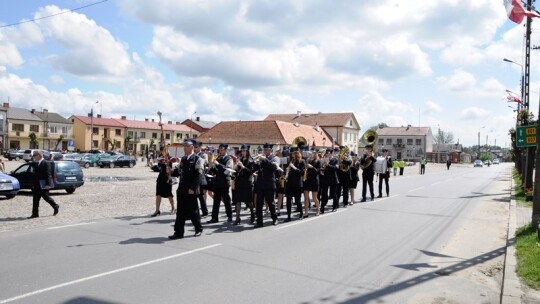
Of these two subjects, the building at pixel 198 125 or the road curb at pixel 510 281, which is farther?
the building at pixel 198 125

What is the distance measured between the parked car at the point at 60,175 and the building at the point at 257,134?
39721 millimetres

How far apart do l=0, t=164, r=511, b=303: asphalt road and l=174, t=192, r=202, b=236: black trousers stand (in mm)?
327

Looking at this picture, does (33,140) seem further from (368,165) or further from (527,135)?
(527,135)

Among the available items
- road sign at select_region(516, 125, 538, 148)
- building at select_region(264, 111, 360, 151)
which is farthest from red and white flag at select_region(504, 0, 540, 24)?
building at select_region(264, 111, 360, 151)

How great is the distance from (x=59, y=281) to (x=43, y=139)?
8684 centimetres

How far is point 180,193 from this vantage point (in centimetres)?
Result: 905

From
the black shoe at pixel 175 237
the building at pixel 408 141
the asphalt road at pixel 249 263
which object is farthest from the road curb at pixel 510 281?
the building at pixel 408 141

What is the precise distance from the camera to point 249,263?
277 inches

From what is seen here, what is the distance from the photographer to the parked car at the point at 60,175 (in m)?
17.3

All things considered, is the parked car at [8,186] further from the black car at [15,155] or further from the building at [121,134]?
the building at [121,134]

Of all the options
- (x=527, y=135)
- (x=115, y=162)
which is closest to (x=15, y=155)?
(x=115, y=162)

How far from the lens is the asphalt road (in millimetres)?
5570

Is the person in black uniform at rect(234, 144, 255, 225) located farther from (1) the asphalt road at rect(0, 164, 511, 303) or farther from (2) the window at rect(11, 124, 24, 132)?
(2) the window at rect(11, 124, 24, 132)

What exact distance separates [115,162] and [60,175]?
93.0ft
